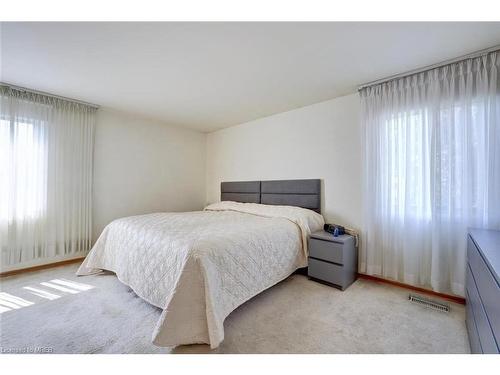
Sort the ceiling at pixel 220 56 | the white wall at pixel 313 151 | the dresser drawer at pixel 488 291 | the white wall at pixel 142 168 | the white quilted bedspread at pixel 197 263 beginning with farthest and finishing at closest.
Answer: the white wall at pixel 142 168, the white wall at pixel 313 151, the ceiling at pixel 220 56, the white quilted bedspread at pixel 197 263, the dresser drawer at pixel 488 291

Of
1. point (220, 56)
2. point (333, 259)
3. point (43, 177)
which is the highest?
point (220, 56)

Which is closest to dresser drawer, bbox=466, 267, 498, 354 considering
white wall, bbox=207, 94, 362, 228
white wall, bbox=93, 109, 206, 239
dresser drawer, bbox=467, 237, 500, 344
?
dresser drawer, bbox=467, 237, 500, 344

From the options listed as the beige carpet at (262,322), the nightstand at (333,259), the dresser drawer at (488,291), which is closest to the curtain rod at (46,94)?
the beige carpet at (262,322)

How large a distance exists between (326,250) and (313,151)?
1473 mm

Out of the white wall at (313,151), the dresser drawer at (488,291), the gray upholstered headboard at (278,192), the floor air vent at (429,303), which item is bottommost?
the floor air vent at (429,303)

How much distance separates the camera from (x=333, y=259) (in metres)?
2.40

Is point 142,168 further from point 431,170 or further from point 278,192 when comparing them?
point 431,170

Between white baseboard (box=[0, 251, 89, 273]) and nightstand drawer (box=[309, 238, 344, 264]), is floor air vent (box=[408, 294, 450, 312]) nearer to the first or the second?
nightstand drawer (box=[309, 238, 344, 264])

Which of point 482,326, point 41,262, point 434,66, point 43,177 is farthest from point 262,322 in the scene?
point 43,177

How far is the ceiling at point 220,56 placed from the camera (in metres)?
1.63

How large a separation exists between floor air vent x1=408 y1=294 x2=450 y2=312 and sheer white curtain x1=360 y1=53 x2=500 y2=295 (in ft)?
0.58

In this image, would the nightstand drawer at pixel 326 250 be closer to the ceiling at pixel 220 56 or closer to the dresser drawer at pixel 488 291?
the dresser drawer at pixel 488 291
